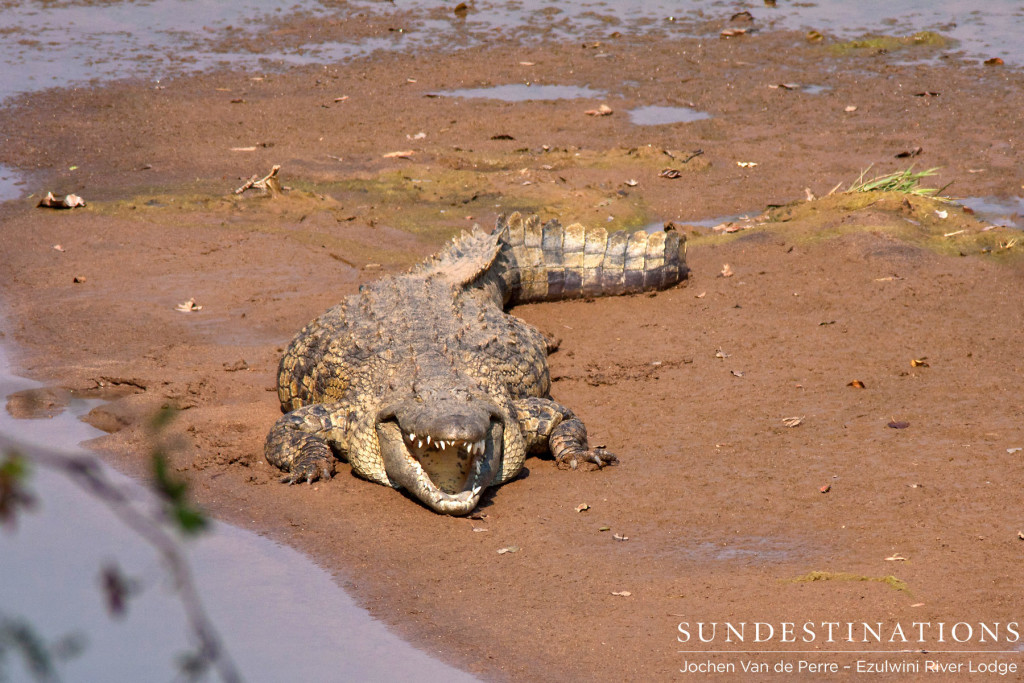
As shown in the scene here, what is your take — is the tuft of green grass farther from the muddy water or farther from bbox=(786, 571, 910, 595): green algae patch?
the muddy water

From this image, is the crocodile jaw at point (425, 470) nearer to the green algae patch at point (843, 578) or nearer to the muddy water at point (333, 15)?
the green algae patch at point (843, 578)

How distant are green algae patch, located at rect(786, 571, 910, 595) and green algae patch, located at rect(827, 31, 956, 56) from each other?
13419 mm

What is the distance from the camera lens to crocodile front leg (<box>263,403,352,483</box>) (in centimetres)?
605

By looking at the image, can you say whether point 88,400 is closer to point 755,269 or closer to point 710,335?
point 710,335

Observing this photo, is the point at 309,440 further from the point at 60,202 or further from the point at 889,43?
the point at 889,43

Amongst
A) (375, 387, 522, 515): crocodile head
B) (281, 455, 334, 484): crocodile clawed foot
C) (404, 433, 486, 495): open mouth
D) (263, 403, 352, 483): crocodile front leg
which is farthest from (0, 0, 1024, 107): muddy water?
(404, 433, 486, 495): open mouth

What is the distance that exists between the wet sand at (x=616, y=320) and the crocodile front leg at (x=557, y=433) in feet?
0.47

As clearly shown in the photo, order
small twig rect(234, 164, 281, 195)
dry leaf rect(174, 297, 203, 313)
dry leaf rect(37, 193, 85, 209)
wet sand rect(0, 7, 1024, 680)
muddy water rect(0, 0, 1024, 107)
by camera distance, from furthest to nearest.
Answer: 1. muddy water rect(0, 0, 1024, 107)
2. small twig rect(234, 164, 281, 195)
3. dry leaf rect(37, 193, 85, 209)
4. dry leaf rect(174, 297, 203, 313)
5. wet sand rect(0, 7, 1024, 680)

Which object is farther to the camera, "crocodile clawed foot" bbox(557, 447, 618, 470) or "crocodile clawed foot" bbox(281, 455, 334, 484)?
"crocodile clawed foot" bbox(557, 447, 618, 470)

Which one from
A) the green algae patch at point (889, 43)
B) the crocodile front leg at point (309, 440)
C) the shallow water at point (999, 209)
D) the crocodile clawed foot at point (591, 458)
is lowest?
the crocodile clawed foot at point (591, 458)

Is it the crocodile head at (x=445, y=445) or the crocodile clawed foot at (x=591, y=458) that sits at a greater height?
the crocodile head at (x=445, y=445)

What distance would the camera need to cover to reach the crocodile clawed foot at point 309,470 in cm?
597

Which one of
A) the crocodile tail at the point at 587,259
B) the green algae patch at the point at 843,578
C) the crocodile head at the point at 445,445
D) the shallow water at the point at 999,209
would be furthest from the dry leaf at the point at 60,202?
the shallow water at the point at 999,209

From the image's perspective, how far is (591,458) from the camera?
6121 mm
